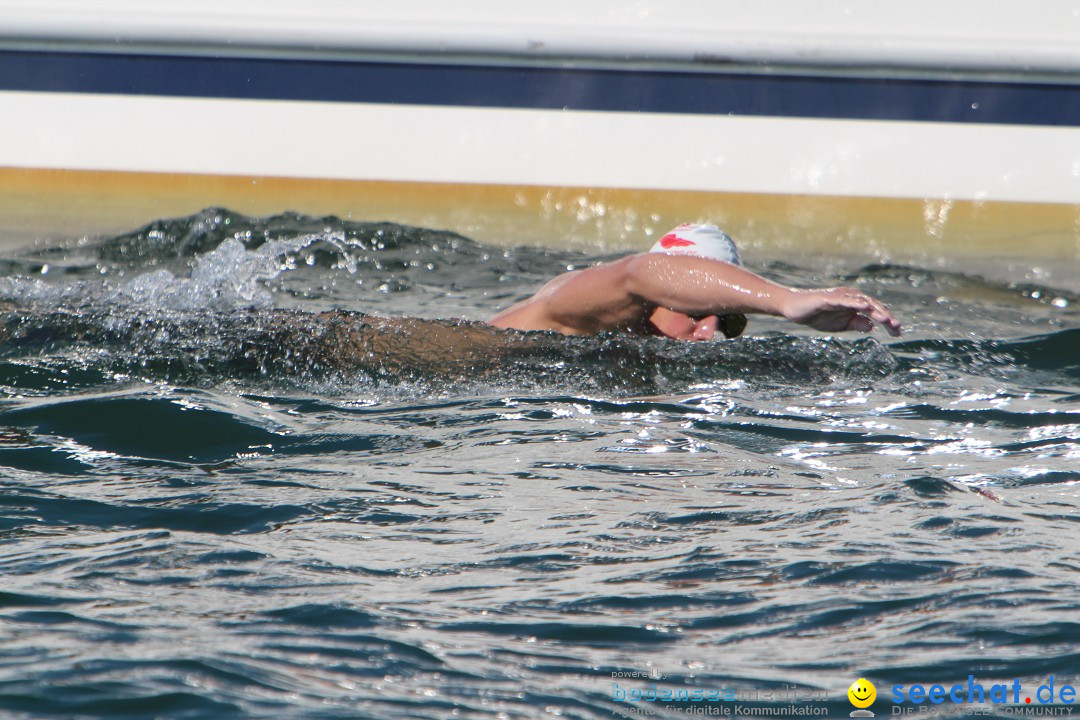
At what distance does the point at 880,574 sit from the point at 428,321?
205 cm

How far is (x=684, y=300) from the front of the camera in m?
3.52

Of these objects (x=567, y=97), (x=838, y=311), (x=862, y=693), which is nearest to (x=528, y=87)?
(x=567, y=97)

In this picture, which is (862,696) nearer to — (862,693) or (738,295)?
(862,693)

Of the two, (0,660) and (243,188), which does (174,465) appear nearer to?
(0,660)

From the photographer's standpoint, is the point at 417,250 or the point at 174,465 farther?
the point at 417,250

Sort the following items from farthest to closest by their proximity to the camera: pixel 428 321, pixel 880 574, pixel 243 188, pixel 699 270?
1. pixel 243 188
2. pixel 428 321
3. pixel 699 270
4. pixel 880 574

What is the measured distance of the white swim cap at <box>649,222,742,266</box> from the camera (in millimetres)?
3990

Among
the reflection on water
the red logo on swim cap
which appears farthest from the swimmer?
the reflection on water

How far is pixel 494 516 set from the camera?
2539mm

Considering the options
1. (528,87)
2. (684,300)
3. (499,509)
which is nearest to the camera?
(499,509)

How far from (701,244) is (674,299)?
528 millimetres

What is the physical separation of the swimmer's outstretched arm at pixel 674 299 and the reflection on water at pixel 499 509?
0.37 feet

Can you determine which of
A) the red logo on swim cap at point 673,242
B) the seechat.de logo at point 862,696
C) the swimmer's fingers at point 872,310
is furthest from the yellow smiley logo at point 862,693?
the red logo on swim cap at point 673,242

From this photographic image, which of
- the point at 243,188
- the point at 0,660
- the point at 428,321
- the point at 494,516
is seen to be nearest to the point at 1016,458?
the point at 494,516
